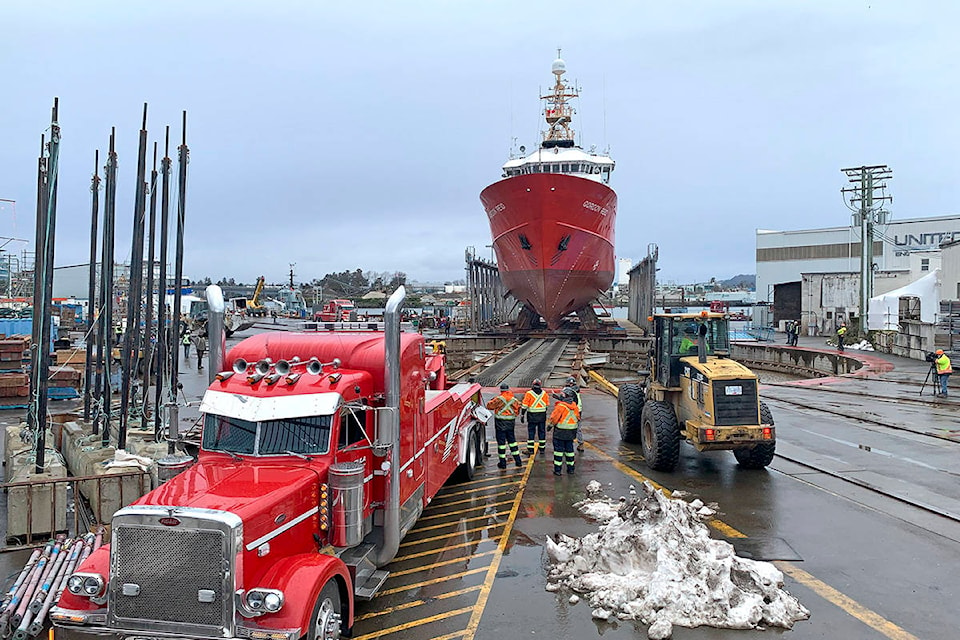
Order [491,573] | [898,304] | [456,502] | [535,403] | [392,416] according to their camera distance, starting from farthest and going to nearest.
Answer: [898,304] → [535,403] → [456,502] → [491,573] → [392,416]

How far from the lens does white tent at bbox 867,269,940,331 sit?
32.7m

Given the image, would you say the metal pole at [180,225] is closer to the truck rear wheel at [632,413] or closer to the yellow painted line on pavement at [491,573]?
the yellow painted line on pavement at [491,573]

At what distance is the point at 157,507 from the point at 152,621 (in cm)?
74

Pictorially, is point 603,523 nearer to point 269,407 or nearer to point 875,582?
point 875,582

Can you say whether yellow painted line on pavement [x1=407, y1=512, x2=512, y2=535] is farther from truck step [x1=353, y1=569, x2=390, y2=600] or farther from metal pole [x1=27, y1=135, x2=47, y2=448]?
metal pole [x1=27, y1=135, x2=47, y2=448]

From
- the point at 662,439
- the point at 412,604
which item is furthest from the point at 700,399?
the point at 412,604

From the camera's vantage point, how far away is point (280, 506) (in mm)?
4809

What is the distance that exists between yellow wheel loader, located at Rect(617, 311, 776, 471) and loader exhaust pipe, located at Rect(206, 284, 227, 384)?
6.64 metres

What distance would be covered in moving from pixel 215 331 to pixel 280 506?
9.22 ft

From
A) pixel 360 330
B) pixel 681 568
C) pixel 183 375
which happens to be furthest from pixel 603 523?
pixel 183 375

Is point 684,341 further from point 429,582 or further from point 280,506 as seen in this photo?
point 280,506

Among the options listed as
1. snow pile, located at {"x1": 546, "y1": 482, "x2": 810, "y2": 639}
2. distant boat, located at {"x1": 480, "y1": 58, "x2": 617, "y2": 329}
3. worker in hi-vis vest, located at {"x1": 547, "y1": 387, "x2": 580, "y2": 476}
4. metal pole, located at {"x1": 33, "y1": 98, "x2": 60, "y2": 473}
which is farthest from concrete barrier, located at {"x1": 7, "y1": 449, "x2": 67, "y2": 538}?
distant boat, located at {"x1": 480, "y1": 58, "x2": 617, "y2": 329}

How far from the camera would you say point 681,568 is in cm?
600

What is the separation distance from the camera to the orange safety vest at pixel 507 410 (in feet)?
35.1
